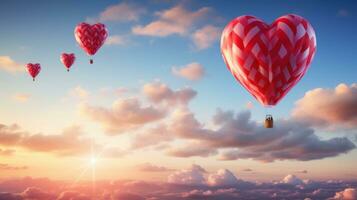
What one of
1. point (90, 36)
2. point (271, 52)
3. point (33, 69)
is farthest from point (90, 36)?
point (271, 52)

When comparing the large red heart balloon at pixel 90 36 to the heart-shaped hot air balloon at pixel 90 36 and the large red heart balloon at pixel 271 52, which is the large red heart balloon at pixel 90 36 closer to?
the heart-shaped hot air balloon at pixel 90 36

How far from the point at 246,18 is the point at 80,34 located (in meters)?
29.8

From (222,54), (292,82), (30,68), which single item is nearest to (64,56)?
(30,68)

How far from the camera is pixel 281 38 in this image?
51688 millimetres

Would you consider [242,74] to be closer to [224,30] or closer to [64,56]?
[224,30]

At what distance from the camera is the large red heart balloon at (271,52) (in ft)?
170

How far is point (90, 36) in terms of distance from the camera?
75.3 m

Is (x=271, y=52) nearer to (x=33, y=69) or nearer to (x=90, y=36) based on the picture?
(x=90, y=36)

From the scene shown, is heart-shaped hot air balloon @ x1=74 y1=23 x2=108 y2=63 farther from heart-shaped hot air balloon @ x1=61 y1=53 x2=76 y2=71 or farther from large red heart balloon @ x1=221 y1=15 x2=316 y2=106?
large red heart balloon @ x1=221 y1=15 x2=316 y2=106

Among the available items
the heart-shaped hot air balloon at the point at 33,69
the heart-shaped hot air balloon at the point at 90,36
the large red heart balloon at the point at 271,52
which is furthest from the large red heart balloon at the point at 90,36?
the large red heart balloon at the point at 271,52

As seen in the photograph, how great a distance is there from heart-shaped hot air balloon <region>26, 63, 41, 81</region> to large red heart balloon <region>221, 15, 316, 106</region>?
155 feet

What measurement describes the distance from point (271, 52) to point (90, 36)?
31.2 m

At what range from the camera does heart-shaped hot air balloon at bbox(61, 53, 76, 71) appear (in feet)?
285

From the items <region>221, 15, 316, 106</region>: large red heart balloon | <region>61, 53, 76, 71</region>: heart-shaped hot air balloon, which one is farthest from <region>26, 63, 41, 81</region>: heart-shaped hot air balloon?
<region>221, 15, 316, 106</region>: large red heart balloon
